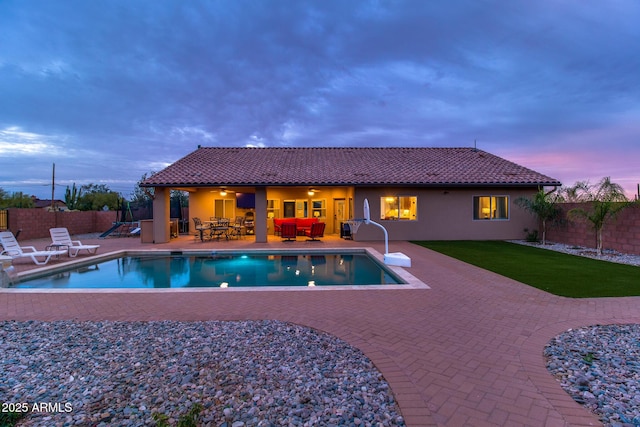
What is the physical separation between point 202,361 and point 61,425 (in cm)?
126

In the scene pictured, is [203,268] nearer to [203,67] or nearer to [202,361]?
[202,361]

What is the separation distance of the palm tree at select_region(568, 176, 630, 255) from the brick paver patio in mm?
6995

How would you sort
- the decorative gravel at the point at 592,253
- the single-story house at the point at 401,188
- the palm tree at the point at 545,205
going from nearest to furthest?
the decorative gravel at the point at 592,253 < the palm tree at the point at 545,205 < the single-story house at the point at 401,188

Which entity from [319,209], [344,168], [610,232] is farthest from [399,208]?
[610,232]

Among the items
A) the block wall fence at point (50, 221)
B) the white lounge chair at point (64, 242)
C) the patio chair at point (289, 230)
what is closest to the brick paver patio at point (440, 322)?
the white lounge chair at point (64, 242)

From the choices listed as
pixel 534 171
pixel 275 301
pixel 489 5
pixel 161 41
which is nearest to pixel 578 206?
pixel 534 171

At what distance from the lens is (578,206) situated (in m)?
13.2

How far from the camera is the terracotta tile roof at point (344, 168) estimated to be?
1538cm

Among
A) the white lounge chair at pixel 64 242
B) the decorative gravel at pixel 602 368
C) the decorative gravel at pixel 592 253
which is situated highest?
the white lounge chair at pixel 64 242

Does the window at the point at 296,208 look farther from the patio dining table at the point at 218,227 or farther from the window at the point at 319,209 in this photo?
the patio dining table at the point at 218,227

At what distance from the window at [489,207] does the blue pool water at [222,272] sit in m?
7.53

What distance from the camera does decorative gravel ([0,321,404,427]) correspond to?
2.58 meters

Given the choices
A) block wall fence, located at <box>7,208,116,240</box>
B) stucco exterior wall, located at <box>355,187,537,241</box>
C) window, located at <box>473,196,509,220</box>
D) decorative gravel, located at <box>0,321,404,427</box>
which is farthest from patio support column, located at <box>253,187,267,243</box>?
block wall fence, located at <box>7,208,116,240</box>

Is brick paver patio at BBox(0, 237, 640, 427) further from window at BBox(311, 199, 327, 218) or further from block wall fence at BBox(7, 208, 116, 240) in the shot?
block wall fence at BBox(7, 208, 116, 240)
